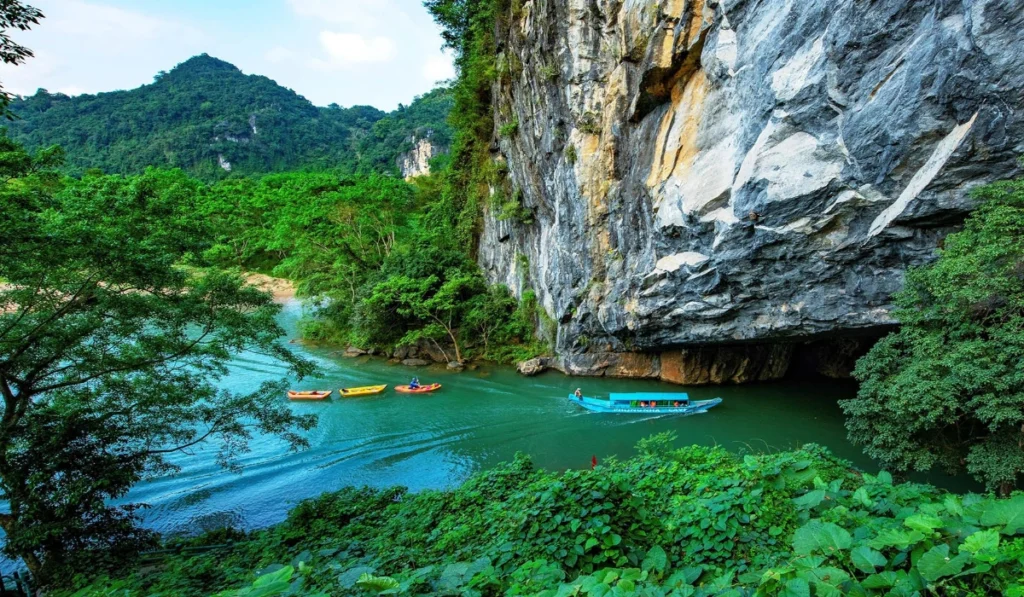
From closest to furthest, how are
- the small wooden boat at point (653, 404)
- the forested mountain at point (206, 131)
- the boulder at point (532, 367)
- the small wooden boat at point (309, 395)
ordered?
1. the small wooden boat at point (653, 404)
2. the small wooden boat at point (309, 395)
3. the boulder at point (532, 367)
4. the forested mountain at point (206, 131)

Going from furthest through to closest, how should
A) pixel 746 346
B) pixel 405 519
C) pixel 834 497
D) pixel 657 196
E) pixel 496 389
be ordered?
pixel 496 389
pixel 746 346
pixel 657 196
pixel 405 519
pixel 834 497

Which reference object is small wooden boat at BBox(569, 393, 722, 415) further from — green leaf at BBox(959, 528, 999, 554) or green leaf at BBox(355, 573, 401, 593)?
green leaf at BBox(355, 573, 401, 593)

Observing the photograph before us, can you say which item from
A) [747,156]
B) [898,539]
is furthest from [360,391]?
[898,539]

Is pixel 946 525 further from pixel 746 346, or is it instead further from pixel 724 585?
pixel 746 346

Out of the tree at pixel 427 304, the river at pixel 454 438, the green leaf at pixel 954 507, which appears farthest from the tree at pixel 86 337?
the tree at pixel 427 304

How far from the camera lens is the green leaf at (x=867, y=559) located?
1728 mm

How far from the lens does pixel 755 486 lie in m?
3.72

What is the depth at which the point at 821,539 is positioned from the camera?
6.47 ft

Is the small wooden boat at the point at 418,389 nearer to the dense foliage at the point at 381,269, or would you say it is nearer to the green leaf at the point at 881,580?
the dense foliage at the point at 381,269

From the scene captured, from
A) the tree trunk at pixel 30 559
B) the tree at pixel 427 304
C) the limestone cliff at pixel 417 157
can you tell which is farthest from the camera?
the limestone cliff at pixel 417 157

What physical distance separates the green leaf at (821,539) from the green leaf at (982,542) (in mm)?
409

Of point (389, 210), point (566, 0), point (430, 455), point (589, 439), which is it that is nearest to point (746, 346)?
point (589, 439)

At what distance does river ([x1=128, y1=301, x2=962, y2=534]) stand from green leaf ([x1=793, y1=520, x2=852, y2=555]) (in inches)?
326

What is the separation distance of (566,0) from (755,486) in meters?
12.7
